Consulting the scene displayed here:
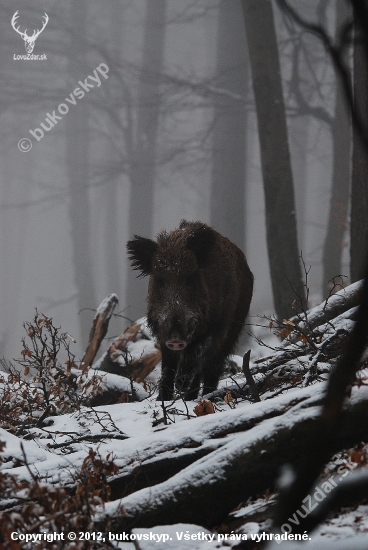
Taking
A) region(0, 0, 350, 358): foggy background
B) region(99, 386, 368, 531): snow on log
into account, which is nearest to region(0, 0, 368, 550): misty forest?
region(99, 386, 368, 531): snow on log

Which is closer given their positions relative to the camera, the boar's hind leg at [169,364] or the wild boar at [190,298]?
the wild boar at [190,298]

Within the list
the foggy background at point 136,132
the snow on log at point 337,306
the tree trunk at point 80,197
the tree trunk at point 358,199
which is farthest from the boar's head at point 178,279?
the tree trunk at point 80,197

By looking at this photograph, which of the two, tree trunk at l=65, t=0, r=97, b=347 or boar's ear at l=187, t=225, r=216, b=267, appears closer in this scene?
boar's ear at l=187, t=225, r=216, b=267

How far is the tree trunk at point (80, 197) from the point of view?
30.0 meters

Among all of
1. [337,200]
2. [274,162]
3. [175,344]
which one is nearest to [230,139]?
[337,200]

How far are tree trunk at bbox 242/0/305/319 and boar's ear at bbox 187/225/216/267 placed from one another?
4377 millimetres

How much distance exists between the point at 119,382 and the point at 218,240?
210 cm

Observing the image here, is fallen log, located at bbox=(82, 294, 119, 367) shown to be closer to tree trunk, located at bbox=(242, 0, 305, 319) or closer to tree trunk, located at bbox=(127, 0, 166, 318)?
tree trunk, located at bbox=(242, 0, 305, 319)

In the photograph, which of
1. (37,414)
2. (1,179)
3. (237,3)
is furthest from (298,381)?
(1,179)

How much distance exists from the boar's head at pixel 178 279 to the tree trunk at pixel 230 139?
1100 centimetres

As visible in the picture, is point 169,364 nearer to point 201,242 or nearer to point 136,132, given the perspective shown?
point 201,242

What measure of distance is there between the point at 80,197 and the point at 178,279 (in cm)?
2955

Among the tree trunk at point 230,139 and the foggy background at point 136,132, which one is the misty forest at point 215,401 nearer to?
the foggy background at point 136,132

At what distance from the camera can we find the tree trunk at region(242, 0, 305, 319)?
9914 mm
